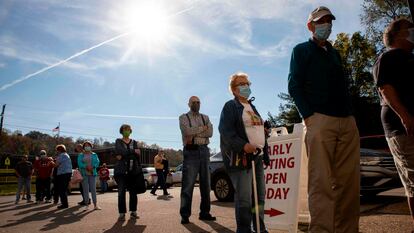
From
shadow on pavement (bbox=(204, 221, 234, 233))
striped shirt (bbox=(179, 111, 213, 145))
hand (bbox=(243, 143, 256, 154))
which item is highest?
striped shirt (bbox=(179, 111, 213, 145))

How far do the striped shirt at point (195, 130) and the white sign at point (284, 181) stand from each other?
2.12m

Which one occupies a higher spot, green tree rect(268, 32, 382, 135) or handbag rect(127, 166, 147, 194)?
green tree rect(268, 32, 382, 135)

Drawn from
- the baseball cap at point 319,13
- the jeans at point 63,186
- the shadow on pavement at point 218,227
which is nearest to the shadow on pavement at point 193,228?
the shadow on pavement at point 218,227

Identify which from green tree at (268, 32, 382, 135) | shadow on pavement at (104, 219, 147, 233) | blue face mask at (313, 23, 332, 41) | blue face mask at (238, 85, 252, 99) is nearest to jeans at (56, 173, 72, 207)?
shadow on pavement at (104, 219, 147, 233)

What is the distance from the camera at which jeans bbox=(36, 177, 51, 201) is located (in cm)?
1427

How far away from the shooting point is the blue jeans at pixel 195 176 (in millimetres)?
6742

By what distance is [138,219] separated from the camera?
7445mm

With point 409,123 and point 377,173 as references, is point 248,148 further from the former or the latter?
point 377,173

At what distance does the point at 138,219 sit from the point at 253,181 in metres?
3.88

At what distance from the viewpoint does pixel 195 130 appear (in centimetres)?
689

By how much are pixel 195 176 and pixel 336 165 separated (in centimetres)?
352

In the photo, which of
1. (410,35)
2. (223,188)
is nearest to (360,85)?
(223,188)

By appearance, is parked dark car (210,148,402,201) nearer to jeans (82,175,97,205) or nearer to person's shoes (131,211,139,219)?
person's shoes (131,211,139,219)

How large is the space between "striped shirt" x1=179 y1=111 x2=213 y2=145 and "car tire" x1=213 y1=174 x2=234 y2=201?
3.34m
